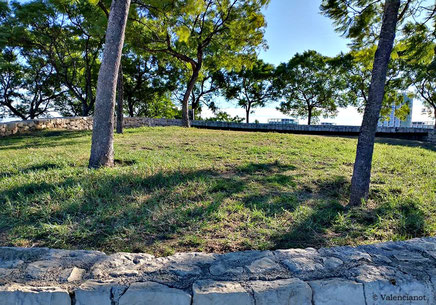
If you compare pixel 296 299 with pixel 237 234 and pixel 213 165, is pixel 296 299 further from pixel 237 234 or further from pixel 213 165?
pixel 213 165

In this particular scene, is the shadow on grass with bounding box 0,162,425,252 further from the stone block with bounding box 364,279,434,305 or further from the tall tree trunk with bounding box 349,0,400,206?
the stone block with bounding box 364,279,434,305

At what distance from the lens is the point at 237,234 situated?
7.79ft

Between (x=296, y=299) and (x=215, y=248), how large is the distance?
809 mm

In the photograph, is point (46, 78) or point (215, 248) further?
A: point (46, 78)

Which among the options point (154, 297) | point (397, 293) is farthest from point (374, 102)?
point (154, 297)

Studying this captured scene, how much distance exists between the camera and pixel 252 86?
20094 mm

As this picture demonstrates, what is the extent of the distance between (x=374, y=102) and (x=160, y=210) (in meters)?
2.69

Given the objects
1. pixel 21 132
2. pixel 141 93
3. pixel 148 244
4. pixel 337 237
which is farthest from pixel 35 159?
pixel 141 93

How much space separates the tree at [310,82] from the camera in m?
18.8

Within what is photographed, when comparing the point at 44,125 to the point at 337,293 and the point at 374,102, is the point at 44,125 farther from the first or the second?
the point at 337,293

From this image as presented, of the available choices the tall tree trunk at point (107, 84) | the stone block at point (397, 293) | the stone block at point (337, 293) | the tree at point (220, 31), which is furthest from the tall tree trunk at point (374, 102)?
the tree at point (220, 31)

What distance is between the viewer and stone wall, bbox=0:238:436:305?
4.81 ft

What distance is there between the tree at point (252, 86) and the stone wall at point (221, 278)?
18.4 meters

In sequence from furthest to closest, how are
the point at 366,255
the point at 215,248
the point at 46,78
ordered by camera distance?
the point at 46,78 < the point at 215,248 < the point at 366,255
